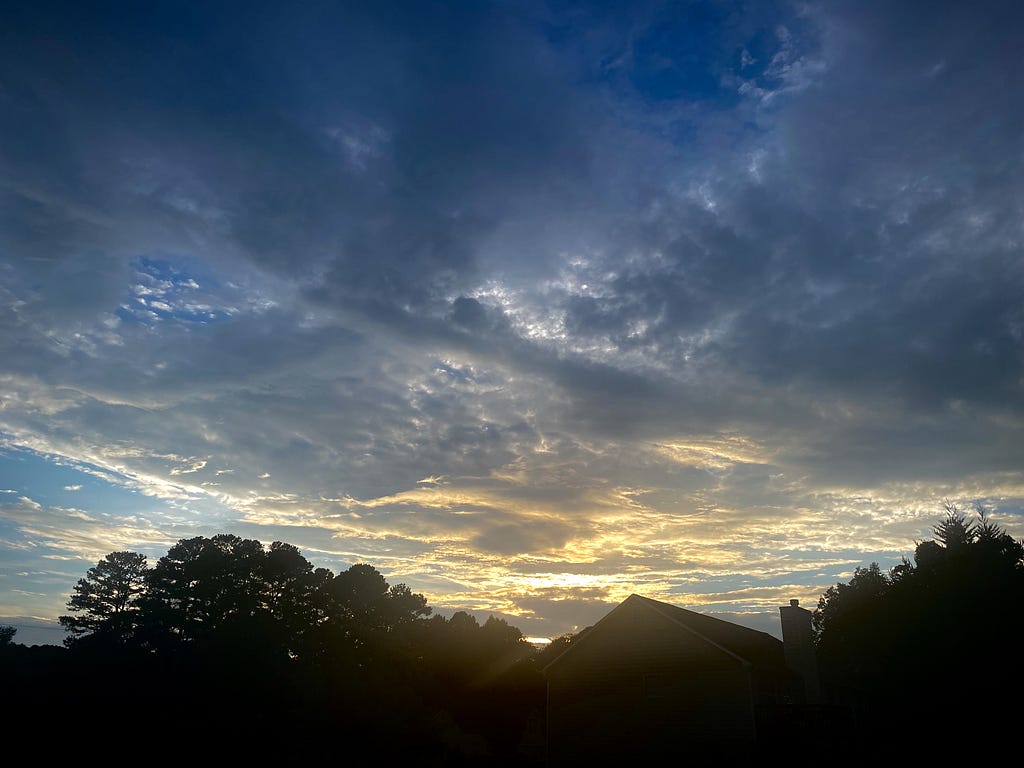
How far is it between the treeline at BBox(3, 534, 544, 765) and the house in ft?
10.0

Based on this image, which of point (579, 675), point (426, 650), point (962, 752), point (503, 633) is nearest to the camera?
point (962, 752)

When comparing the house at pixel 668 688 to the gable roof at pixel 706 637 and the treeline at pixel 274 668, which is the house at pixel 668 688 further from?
the treeline at pixel 274 668

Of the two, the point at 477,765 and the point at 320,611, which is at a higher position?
the point at 320,611

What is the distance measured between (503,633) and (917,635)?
48.4 metres

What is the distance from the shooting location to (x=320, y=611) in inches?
2532

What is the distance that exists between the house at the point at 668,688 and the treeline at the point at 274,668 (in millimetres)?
3056

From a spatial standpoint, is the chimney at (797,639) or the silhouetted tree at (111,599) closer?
the chimney at (797,639)

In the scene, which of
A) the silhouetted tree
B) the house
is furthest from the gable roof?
the silhouetted tree

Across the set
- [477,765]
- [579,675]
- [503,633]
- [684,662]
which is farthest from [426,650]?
[684,662]

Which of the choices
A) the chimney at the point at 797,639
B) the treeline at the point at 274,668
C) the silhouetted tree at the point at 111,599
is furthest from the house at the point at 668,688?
the silhouetted tree at the point at 111,599

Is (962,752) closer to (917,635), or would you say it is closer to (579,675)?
(917,635)

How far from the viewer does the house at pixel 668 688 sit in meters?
24.6

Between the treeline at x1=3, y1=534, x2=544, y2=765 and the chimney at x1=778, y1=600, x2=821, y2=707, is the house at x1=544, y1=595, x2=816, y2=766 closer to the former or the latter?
the chimney at x1=778, y1=600, x2=821, y2=707

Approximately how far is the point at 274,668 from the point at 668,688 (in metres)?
35.0
